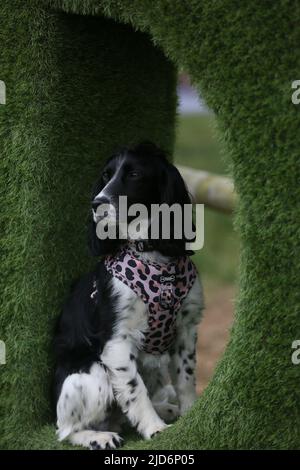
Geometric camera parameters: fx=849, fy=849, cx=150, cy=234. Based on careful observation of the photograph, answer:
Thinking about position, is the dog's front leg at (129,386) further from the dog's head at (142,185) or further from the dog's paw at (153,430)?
the dog's head at (142,185)

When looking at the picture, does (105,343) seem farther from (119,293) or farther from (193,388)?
(193,388)

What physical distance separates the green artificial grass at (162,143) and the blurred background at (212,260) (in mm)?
269

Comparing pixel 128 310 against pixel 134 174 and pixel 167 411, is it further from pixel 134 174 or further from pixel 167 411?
pixel 167 411

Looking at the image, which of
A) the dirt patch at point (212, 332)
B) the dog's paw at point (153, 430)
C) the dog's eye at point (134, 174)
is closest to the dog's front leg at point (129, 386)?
the dog's paw at point (153, 430)

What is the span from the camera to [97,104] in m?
4.91

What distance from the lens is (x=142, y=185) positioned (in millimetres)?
4375

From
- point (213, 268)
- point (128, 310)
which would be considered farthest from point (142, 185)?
point (213, 268)

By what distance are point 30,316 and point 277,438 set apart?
1.49 meters

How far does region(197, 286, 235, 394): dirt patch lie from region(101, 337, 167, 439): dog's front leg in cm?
263

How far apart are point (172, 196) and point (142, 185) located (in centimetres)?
17

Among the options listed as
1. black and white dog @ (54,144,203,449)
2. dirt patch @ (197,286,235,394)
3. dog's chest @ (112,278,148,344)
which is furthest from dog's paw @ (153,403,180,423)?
dirt patch @ (197,286,235,394)

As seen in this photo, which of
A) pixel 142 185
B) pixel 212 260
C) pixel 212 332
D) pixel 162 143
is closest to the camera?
pixel 142 185

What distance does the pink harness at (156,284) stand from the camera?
14.4ft

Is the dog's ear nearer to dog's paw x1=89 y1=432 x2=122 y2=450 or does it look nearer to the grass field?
dog's paw x1=89 y1=432 x2=122 y2=450
